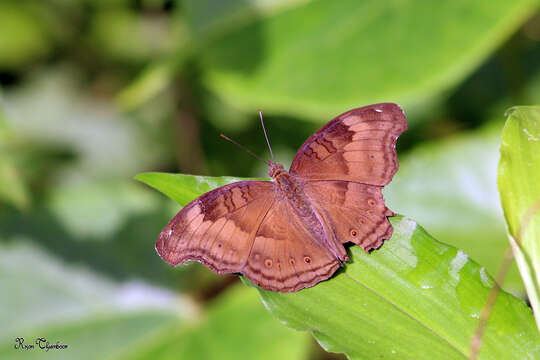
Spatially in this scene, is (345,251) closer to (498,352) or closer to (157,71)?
(498,352)

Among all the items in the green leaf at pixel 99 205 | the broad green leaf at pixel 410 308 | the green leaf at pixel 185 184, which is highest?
the green leaf at pixel 99 205

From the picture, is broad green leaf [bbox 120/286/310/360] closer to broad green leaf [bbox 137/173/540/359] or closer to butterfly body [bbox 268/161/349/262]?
butterfly body [bbox 268/161/349/262]

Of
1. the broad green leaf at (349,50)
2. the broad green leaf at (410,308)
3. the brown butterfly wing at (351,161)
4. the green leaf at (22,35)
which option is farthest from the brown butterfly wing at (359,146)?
the green leaf at (22,35)

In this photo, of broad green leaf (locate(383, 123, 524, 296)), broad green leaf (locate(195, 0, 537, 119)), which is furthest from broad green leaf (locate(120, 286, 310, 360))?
broad green leaf (locate(195, 0, 537, 119))

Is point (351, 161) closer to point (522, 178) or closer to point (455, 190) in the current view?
point (522, 178)

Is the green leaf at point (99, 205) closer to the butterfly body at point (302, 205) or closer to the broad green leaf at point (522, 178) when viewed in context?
the butterfly body at point (302, 205)

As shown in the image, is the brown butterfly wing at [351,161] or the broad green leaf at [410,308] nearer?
the broad green leaf at [410,308]
